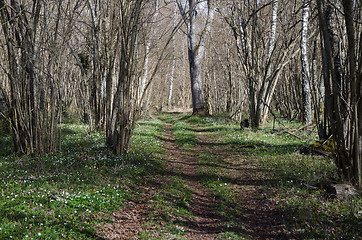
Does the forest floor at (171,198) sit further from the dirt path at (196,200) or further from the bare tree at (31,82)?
the bare tree at (31,82)

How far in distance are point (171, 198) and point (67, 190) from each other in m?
2.33

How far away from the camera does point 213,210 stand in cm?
605

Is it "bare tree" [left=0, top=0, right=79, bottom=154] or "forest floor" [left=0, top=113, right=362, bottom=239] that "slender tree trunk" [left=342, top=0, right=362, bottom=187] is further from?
"bare tree" [left=0, top=0, right=79, bottom=154]

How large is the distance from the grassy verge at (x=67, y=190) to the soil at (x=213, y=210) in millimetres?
353

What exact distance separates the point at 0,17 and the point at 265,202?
31.2 feet

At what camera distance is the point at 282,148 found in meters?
10.7

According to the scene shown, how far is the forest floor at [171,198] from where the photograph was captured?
4766mm

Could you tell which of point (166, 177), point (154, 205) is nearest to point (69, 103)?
point (166, 177)

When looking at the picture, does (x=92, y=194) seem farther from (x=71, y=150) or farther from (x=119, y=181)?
(x=71, y=150)

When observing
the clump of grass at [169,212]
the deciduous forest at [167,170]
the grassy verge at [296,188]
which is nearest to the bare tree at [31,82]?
the deciduous forest at [167,170]

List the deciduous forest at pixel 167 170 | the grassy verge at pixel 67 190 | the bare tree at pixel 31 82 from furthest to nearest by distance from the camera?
the bare tree at pixel 31 82
the deciduous forest at pixel 167 170
the grassy verge at pixel 67 190

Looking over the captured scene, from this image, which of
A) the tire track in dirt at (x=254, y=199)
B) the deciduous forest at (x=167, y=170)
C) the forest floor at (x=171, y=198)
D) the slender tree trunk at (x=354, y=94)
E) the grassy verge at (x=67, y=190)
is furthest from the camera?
the slender tree trunk at (x=354, y=94)

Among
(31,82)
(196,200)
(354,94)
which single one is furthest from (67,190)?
(354,94)

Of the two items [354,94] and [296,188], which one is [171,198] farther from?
[354,94]
